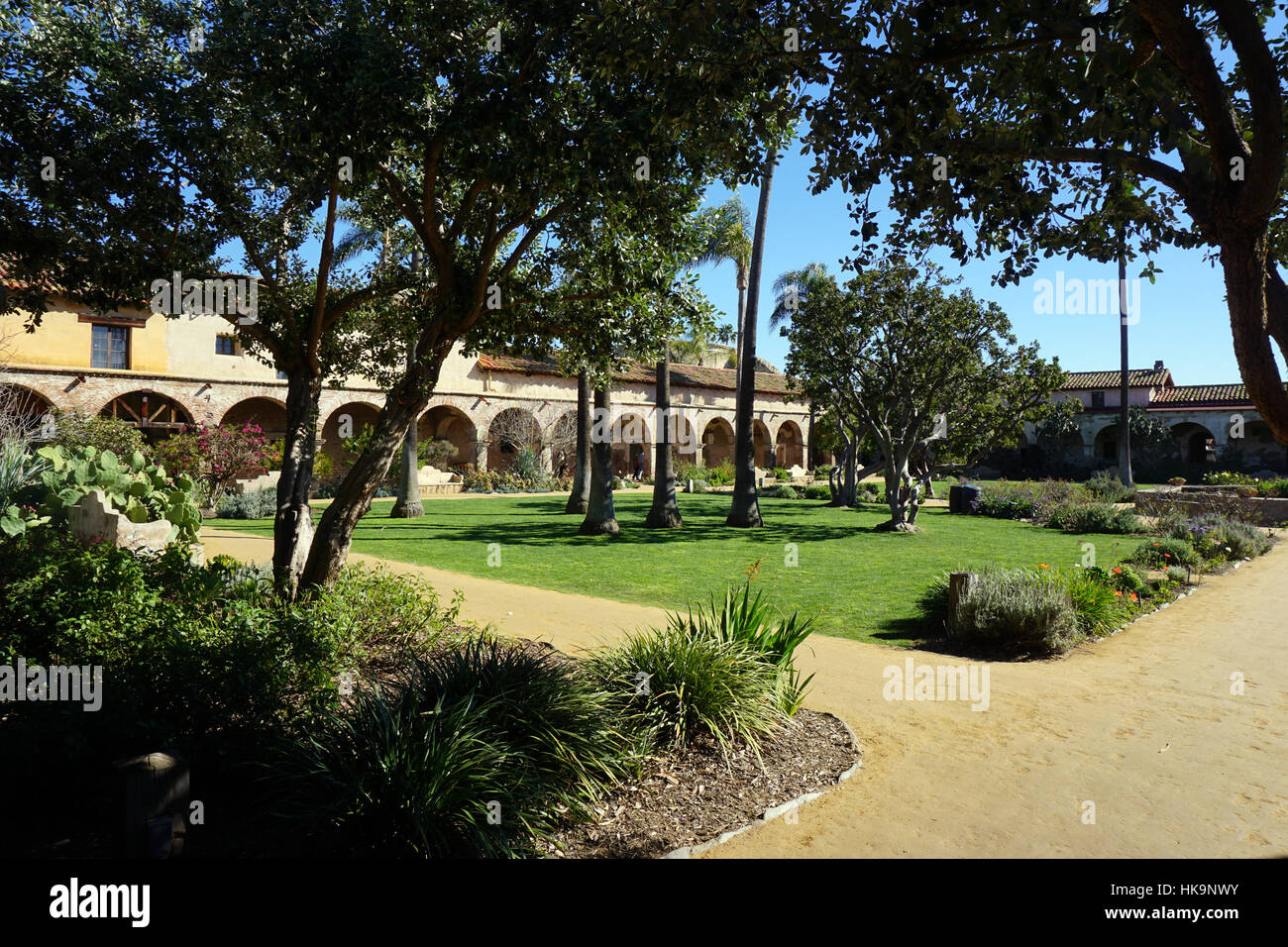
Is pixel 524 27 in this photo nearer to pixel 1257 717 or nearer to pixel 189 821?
pixel 189 821

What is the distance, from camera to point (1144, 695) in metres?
6.33

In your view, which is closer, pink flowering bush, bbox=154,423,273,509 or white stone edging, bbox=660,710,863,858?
white stone edging, bbox=660,710,863,858

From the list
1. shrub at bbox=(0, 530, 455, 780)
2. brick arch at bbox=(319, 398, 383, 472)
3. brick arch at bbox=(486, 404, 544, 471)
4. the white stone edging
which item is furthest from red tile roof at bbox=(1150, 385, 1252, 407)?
shrub at bbox=(0, 530, 455, 780)

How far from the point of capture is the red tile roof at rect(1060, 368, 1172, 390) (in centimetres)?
Result: 4662

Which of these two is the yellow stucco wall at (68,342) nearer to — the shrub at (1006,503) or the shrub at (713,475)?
the shrub at (713,475)

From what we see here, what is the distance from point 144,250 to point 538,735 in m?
6.21

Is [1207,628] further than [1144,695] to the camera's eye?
Yes

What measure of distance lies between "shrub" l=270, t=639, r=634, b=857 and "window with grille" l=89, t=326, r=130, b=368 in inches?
1097

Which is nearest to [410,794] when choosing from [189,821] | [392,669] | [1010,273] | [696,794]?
[189,821]

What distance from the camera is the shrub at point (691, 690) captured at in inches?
190

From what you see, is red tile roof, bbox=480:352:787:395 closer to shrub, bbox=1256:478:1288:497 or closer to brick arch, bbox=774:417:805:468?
brick arch, bbox=774:417:805:468

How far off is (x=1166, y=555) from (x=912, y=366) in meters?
7.34

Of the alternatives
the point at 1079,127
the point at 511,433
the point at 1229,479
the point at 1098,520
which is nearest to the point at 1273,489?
the point at 1229,479
